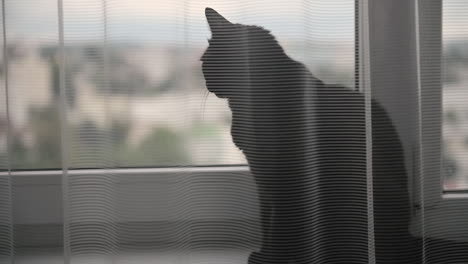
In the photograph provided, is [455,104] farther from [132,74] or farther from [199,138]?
[132,74]

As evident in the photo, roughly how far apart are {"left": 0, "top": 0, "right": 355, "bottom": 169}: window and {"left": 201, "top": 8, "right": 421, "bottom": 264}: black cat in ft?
0.11

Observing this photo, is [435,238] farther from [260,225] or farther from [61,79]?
→ [61,79]

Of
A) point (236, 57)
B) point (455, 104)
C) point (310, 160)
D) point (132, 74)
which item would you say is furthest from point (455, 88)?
point (132, 74)

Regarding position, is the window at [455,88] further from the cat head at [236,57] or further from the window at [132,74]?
the cat head at [236,57]

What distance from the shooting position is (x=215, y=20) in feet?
3.05

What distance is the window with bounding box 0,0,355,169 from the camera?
0.92 meters

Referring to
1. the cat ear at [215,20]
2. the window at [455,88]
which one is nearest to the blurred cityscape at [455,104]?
the window at [455,88]

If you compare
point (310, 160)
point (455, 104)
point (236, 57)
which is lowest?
point (310, 160)

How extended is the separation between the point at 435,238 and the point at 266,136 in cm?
38

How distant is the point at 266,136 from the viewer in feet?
3.18

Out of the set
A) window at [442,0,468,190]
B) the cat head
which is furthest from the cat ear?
window at [442,0,468,190]

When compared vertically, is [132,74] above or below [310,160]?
above

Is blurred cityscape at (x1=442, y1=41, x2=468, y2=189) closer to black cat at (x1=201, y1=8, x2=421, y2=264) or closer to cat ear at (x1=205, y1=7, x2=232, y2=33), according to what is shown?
black cat at (x1=201, y1=8, x2=421, y2=264)

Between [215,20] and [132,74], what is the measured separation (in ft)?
0.60
